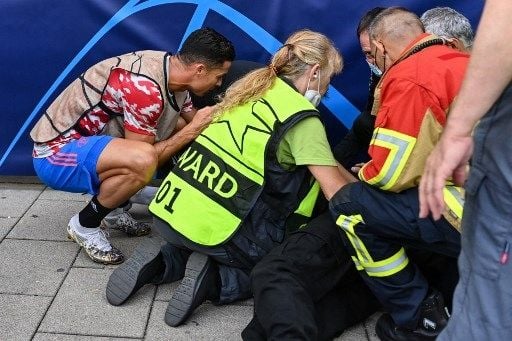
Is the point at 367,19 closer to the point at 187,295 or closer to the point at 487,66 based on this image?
the point at 187,295

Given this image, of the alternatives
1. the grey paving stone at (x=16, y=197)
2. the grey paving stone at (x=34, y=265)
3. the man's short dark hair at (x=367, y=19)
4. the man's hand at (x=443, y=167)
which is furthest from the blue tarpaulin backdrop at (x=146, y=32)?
the man's hand at (x=443, y=167)

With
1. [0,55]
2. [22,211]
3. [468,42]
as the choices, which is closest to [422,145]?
[468,42]

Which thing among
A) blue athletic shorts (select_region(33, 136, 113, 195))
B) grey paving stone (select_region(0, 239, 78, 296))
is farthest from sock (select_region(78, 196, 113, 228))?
grey paving stone (select_region(0, 239, 78, 296))

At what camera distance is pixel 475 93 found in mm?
1446

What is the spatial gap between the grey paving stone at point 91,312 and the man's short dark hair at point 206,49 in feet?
3.72

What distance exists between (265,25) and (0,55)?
1.56m

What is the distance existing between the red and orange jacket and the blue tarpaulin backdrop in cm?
120

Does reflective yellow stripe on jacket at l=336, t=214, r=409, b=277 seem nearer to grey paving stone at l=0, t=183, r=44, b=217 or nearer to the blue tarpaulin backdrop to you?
the blue tarpaulin backdrop

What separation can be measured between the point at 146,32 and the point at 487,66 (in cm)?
258

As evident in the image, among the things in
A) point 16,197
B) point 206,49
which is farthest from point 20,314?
point 206,49

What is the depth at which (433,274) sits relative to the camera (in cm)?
280

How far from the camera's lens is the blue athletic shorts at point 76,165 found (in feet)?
10.2

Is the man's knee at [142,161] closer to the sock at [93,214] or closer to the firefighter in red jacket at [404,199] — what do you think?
the sock at [93,214]

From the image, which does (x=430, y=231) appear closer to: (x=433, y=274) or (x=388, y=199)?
(x=388, y=199)
